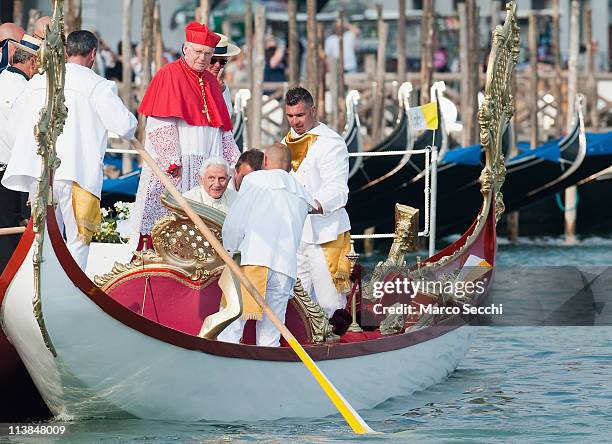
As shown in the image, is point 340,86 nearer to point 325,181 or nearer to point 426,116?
point 426,116

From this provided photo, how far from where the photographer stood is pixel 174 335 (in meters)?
6.03

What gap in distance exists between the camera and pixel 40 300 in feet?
18.8

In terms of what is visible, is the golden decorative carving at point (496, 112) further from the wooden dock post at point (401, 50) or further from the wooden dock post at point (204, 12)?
the wooden dock post at point (401, 50)

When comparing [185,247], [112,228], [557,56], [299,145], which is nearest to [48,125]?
[185,247]

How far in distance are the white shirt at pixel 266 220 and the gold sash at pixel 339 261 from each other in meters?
0.81

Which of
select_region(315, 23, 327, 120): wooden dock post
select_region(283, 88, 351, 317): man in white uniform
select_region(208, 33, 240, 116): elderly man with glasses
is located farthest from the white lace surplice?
select_region(315, 23, 327, 120): wooden dock post

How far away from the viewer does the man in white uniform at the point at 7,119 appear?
6727 millimetres

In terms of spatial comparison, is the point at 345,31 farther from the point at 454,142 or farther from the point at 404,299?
the point at 404,299

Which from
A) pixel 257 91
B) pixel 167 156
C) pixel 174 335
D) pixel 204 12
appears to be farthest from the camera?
pixel 257 91

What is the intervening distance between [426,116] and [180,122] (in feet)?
5.02

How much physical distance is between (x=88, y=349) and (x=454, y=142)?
41.1 ft

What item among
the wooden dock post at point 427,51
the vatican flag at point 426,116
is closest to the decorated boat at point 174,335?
the vatican flag at point 426,116

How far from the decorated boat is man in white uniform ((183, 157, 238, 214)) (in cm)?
23

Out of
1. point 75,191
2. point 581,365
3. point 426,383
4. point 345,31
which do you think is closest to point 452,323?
point 426,383
